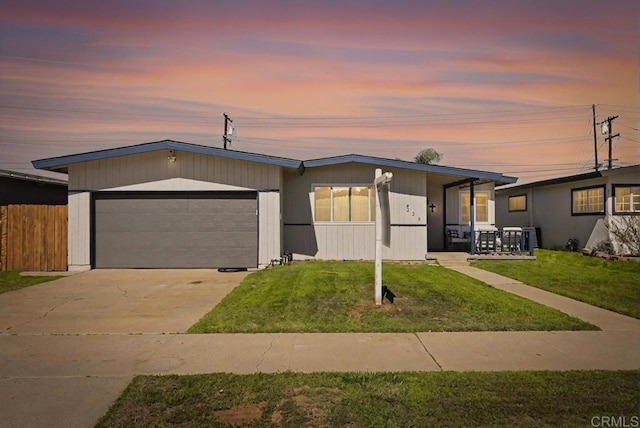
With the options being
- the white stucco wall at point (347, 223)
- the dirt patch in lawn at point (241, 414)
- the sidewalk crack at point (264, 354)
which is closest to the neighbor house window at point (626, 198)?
the white stucco wall at point (347, 223)

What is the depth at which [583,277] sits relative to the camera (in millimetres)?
11141

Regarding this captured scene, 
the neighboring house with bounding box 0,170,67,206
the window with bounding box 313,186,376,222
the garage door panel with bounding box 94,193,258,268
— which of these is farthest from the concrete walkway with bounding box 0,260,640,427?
the neighboring house with bounding box 0,170,67,206

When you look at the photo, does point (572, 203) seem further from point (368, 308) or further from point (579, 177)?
point (368, 308)

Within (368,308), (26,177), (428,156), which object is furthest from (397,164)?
(428,156)

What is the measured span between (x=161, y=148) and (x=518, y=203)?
17789mm

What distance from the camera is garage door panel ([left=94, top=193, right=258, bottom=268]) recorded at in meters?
13.1

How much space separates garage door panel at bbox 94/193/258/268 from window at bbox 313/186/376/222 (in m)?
2.51

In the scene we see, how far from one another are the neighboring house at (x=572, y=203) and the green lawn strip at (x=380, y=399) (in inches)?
555

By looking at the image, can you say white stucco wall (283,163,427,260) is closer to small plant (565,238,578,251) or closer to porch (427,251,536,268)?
porch (427,251,536,268)

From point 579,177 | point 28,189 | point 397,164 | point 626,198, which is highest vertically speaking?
point 397,164

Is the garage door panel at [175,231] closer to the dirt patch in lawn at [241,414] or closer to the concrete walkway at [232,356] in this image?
the concrete walkway at [232,356]

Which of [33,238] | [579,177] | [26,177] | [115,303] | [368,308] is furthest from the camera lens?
[579,177]

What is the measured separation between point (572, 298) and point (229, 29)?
10460mm

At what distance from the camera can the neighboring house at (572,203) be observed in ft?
52.0
